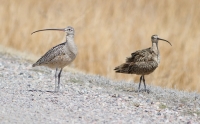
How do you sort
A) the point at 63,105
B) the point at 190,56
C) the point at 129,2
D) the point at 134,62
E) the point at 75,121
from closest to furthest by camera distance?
the point at 75,121 < the point at 63,105 < the point at 134,62 < the point at 190,56 < the point at 129,2

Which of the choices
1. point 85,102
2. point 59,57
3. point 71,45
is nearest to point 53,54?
point 59,57

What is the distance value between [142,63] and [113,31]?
206 inches

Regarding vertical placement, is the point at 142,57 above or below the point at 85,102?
above

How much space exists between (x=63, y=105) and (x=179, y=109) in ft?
5.16

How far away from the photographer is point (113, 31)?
50.7 ft

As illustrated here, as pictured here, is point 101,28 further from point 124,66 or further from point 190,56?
point 124,66

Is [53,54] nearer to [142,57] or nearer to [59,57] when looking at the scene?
[59,57]

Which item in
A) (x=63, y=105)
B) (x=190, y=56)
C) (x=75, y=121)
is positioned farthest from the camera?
(x=190, y=56)

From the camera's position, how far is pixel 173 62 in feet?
47.7

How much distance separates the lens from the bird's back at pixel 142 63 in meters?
10.3

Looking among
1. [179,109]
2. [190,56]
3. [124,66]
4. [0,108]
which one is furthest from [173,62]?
[0,108]

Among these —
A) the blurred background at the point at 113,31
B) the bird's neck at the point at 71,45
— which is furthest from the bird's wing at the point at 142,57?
the blurred background at the point at 113,31

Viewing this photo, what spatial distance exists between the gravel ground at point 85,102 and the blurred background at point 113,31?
11.2ft

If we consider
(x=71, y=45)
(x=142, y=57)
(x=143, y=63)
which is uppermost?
(x=71, y=45)
